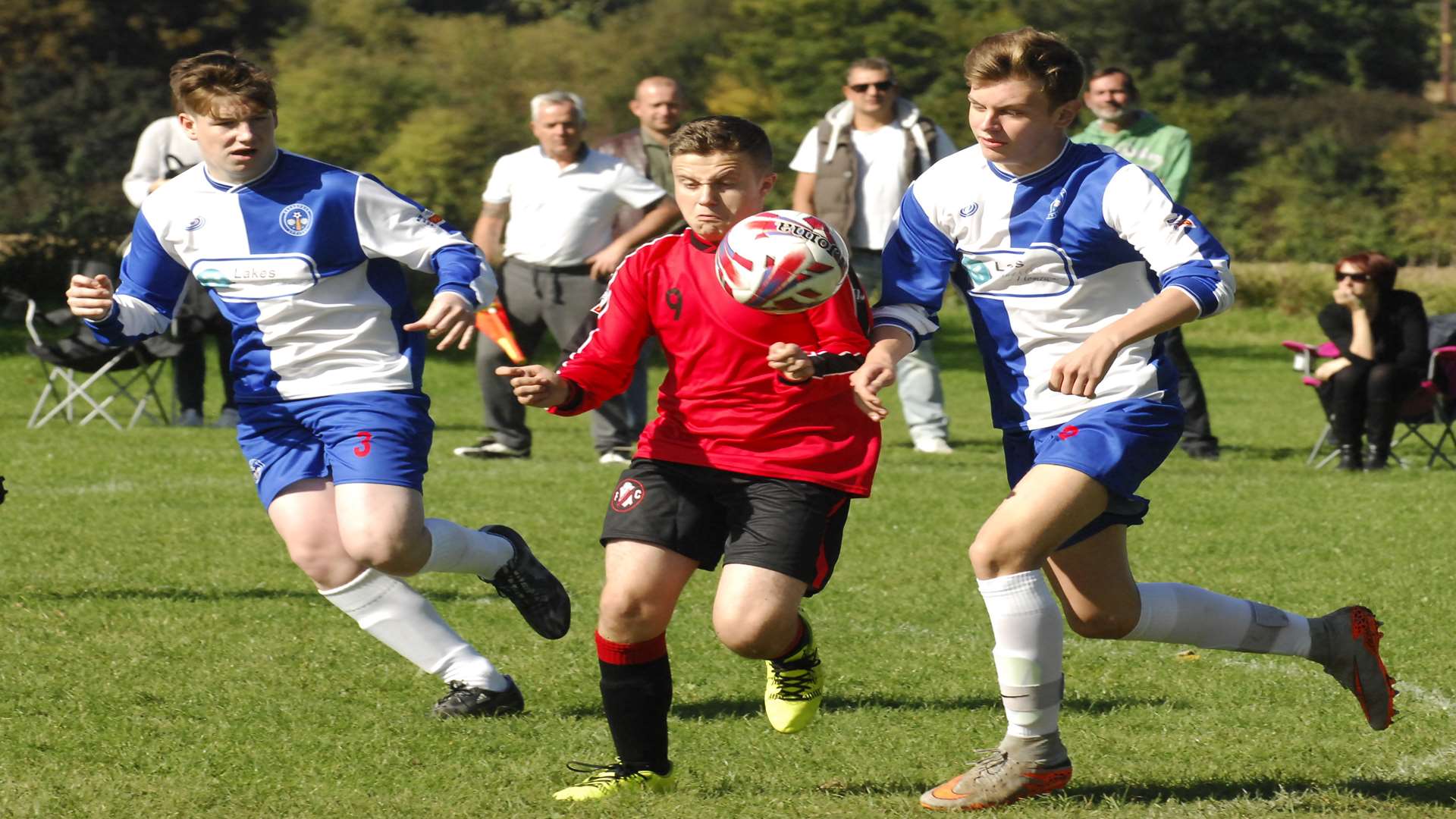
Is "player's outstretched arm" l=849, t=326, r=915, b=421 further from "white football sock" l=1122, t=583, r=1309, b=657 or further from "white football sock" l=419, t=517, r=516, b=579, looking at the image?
"white football sock" l=419, t=517, r=516, b=579

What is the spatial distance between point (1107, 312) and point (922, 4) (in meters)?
69.9

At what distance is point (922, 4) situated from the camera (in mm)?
72000

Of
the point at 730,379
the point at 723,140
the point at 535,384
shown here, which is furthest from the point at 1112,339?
the point at 535,384

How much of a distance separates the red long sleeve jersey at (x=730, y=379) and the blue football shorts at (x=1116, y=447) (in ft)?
1.39

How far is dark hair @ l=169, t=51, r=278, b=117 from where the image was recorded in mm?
4887

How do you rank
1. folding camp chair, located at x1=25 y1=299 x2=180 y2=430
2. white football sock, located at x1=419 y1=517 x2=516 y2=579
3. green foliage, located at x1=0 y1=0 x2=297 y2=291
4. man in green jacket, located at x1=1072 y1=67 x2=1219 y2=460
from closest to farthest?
1. white football sock, located at x1=419 y1=517 x2=516 y2=579
2. man in green jacket, located at x1=1072 y1=67 x2=1219 y2=460
3. folding camp chair, located at x1=25 y1=299 x2=180 y2=430
4. green foliage, located at x1=0 y1=0 x2=297 y2=291

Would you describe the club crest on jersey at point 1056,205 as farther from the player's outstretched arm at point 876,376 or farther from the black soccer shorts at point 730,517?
the black soccer shorts at point 730,517

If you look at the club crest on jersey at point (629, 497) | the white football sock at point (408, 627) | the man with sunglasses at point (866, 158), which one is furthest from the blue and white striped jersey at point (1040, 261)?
the man with sunglasses at point (866, 158)

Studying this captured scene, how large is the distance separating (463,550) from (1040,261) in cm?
190

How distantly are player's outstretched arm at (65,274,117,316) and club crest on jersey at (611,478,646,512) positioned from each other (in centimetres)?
160

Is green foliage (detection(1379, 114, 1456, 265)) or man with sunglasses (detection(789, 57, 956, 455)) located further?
green foliage (detection(1379, 114, 1456, 265))

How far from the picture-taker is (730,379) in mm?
4305

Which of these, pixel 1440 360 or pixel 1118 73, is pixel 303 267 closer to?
pixel 1118 73

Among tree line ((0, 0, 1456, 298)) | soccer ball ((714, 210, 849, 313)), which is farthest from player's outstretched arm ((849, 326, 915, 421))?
tree line ((0, 0, 1456, 298))
